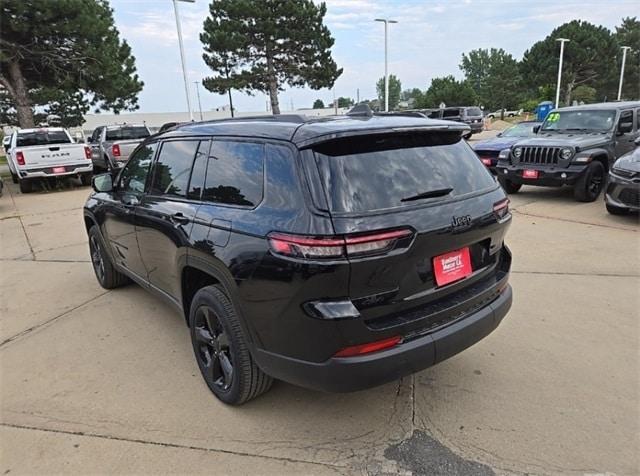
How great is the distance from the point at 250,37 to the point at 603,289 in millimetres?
34064

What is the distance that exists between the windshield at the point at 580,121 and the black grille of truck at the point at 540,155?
137 centimetres

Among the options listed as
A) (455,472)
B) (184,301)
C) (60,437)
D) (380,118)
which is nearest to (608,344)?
(455,472)

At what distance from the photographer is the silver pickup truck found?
46.3 feet

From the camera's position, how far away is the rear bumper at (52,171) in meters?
12.6

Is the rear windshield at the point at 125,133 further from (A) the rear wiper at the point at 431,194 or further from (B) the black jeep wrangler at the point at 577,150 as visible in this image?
(A) the rear wiper at the point at 431,194

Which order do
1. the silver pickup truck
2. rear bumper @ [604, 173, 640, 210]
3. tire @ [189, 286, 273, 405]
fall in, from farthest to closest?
1. the silver pickup truck
2. rear bumper @ [604, 173, 640, 210]
3. tire @ [189, 286, 273, 405]

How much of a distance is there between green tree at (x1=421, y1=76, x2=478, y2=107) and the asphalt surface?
1912 inches

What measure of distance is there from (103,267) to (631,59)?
237ft

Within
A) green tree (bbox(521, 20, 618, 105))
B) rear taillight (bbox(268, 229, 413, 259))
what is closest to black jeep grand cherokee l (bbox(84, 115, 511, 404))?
rear taillight (bbox(268, 229, 413, 259))

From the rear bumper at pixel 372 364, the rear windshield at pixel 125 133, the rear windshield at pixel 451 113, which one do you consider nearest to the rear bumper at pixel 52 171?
the rear windshield at pixel 125 133

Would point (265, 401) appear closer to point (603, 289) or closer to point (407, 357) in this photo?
point (407, 357)

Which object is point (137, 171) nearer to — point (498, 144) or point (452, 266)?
point (452, 266)

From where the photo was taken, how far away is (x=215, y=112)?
68.3 m

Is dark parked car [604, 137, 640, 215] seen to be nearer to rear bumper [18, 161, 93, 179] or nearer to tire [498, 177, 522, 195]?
tire [498, 177, 522, 195]
